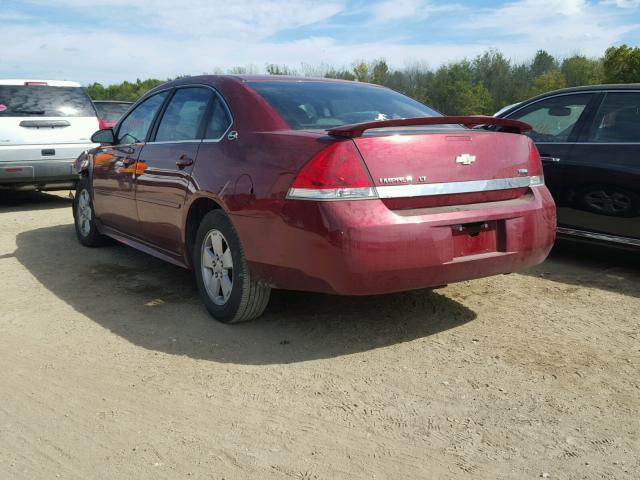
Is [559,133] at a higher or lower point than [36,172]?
higher

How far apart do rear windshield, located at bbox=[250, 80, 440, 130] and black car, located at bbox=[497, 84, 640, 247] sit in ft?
5.27

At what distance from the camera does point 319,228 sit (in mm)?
3357

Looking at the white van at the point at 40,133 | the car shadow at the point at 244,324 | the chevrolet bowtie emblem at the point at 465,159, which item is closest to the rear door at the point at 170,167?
the car shadow at the point at 244,324

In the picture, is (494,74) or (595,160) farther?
(494,74)

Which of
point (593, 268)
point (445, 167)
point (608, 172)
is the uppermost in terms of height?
point (445, 167)

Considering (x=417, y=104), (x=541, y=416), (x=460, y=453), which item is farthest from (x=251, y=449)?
(x=417, y=104)

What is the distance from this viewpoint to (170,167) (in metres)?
4.55

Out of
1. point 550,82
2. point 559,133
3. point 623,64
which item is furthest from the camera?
point 550,82

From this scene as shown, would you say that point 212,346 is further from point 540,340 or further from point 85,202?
point 85,202

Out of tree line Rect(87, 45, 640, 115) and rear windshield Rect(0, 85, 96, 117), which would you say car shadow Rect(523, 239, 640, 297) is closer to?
rear windshield Rect(0, 85, 96, 117)

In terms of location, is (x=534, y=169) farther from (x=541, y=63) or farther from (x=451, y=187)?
(x=541, y=63)

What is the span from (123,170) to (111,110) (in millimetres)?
10198

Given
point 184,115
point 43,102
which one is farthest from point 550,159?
point 43,102

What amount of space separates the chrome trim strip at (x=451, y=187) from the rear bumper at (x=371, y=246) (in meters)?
0.09
